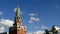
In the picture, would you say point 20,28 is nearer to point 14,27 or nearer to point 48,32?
point 14,27

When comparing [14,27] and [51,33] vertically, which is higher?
[14,27]

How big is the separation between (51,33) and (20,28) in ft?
109

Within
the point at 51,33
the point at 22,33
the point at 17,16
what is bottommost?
the point at 51,33

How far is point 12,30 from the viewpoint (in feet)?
371

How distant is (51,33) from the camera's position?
3199 inches

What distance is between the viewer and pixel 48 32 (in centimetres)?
8050

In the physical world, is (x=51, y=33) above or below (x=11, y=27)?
below

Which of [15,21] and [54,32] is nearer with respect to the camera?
[54,32]

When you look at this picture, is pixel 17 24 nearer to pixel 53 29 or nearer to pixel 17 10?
pixel 17 10

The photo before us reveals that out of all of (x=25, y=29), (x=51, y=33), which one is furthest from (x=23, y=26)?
(x=51, y=33)

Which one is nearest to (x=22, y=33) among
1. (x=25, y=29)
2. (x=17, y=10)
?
(x=25, y=29)

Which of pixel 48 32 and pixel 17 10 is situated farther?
pixel 17 10

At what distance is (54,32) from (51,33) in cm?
122

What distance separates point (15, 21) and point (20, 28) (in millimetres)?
4536
